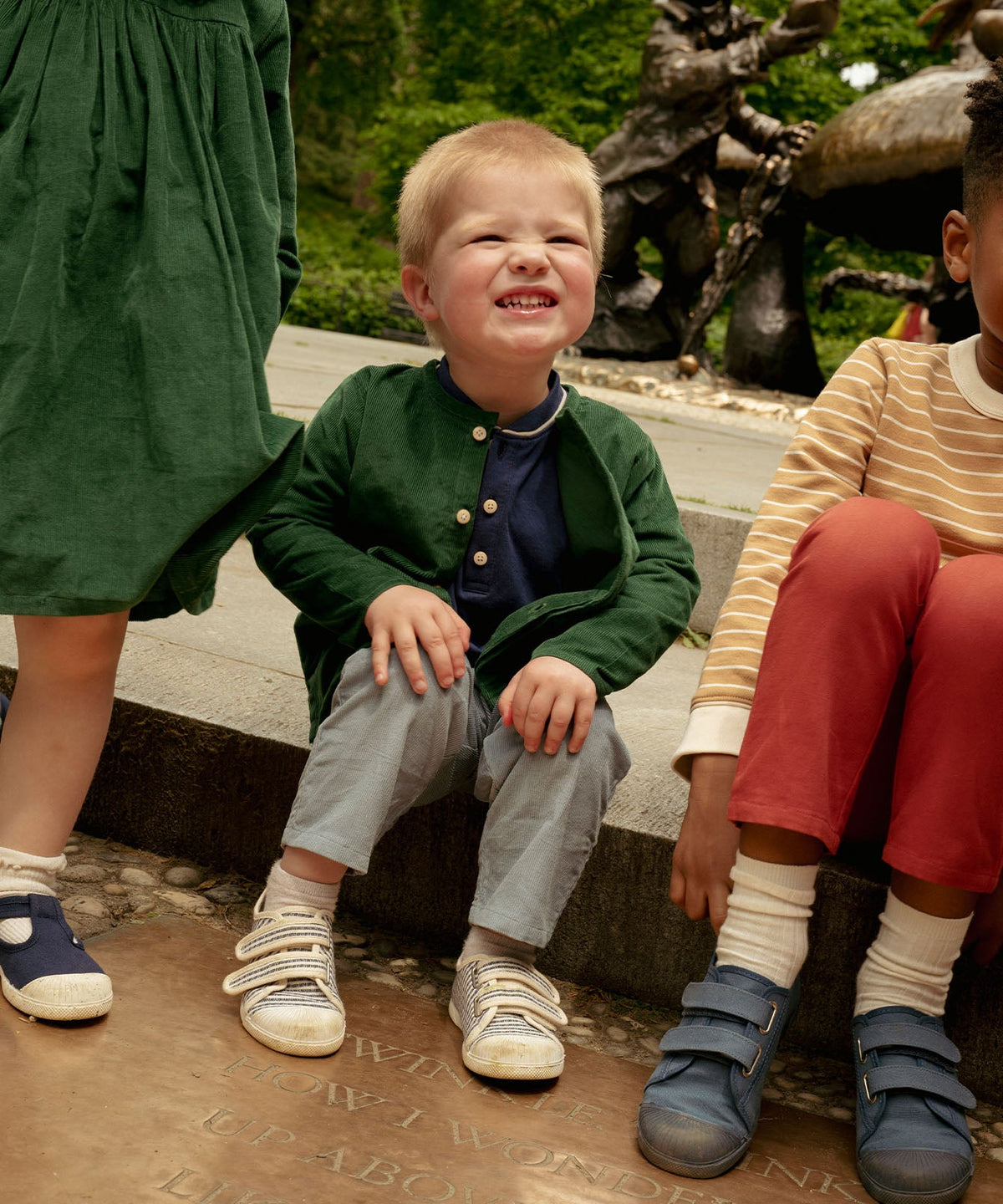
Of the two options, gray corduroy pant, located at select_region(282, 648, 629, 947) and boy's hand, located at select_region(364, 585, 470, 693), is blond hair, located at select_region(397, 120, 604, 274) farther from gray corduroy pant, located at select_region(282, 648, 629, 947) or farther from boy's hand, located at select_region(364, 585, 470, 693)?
gray corduroy pant, located at select_region(282, 648, 629, 947)

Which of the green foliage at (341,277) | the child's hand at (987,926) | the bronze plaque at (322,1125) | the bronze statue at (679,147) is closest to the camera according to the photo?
the bronze plaque at (322,1125)

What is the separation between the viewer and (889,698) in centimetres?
166

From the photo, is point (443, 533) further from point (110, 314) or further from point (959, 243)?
point (959, 243)

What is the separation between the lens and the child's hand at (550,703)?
1.71m

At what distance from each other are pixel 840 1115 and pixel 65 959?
102 centimetres

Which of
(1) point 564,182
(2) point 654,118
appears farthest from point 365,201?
A: (1) point 564,182

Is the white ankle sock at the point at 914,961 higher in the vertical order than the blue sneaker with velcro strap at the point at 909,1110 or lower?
higher

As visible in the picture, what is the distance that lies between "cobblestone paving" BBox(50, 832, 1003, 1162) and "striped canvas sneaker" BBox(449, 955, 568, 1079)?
14 cm

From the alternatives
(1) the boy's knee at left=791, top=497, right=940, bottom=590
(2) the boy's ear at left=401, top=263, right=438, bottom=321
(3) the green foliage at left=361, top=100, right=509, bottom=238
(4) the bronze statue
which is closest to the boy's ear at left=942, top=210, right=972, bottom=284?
(1) the boy's knee at left=791, top=497, right=940, bottom=590

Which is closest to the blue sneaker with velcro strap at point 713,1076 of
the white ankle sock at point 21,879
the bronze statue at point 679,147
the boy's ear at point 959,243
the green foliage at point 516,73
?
the white ankle sock at point 21,879

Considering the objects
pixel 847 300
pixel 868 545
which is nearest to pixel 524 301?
pixel 868 545

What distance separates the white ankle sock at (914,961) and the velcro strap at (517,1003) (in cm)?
39

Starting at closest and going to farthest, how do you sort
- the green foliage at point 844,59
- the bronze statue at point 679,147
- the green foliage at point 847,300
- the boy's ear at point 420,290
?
the boy's ear at point 420,290 < the bronze statue at point 679,147 < the green foliage at point 844,59 < the green foliage at point 847,300

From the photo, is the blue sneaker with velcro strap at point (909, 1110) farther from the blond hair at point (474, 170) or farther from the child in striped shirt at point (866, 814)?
the blond hair at point (474, 170)
